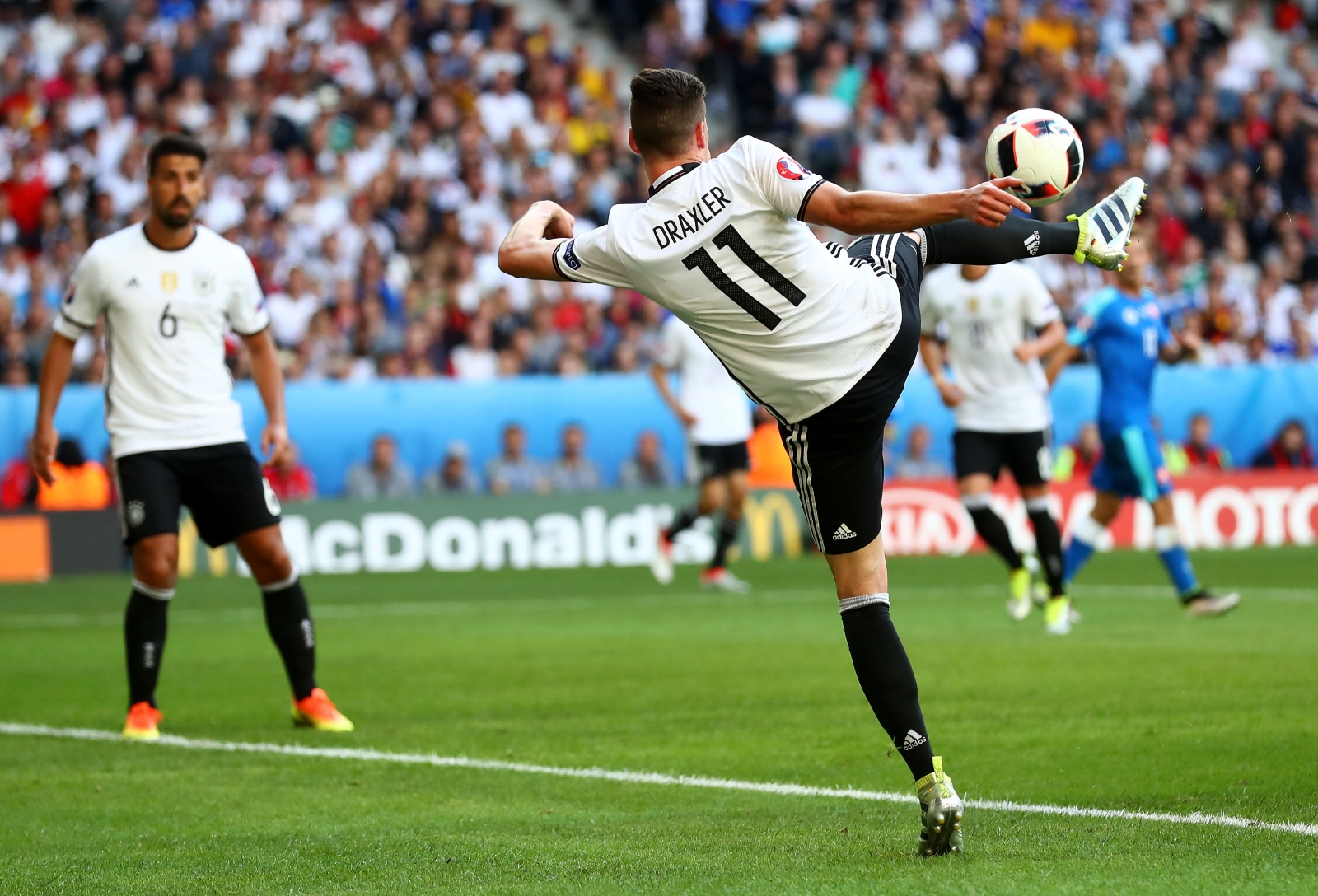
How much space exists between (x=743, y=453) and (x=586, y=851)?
461 inches

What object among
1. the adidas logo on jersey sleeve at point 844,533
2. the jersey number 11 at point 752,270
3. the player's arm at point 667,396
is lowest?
the adidas logo on jersey sleeve at point 844,533

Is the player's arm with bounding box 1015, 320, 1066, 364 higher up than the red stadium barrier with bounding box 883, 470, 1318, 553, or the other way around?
the player's arm with bounding box 1015, 320, 1066, 364

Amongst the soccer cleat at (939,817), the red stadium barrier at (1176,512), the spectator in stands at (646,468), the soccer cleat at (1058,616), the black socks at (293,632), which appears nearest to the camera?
the soccer cleat at (939,817)

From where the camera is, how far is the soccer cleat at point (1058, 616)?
11.9 metres

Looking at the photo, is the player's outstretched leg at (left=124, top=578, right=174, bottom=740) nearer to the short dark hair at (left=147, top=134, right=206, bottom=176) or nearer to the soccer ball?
the short dark hair at (left=147, top=134, right=206, bottom=176)

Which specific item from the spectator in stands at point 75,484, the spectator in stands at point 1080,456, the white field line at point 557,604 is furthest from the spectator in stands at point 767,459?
the spectator in stands at point 75,484

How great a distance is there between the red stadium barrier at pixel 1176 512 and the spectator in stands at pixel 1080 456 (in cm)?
66

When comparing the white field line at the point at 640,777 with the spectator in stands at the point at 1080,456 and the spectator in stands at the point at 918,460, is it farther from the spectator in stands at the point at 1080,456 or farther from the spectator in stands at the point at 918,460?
the spectator in stands at the point at 1080,456

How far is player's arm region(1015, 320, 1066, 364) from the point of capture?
11.9 m

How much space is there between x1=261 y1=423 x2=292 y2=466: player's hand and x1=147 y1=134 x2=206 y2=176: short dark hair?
127cm

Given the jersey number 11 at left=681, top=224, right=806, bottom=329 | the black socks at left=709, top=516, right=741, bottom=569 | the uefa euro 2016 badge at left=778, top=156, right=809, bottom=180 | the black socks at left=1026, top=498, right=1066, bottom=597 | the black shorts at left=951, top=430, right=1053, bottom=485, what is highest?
the uefa euro 2016 badge at left=778, top=156, right=809, bottom=180

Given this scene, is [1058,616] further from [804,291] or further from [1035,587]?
[804,291]

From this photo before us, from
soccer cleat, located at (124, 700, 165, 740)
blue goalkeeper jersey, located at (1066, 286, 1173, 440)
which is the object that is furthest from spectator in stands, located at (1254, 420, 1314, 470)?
soccer cleat, located at (124, 700, 165, 740)

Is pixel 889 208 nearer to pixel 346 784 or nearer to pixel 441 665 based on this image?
pixel 346 784
